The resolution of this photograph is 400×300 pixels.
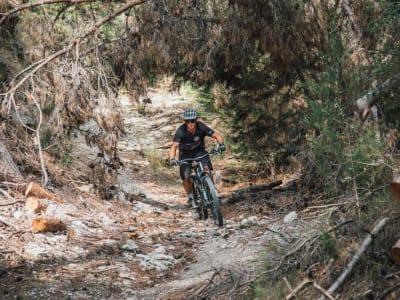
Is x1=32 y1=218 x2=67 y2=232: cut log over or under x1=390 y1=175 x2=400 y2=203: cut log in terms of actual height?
under

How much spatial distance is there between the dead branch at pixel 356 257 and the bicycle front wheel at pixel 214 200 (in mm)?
4721

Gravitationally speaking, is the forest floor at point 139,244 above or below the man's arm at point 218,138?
below

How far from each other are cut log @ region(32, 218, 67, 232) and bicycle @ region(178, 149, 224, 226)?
2.28 metres

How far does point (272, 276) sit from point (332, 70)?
2.05 m

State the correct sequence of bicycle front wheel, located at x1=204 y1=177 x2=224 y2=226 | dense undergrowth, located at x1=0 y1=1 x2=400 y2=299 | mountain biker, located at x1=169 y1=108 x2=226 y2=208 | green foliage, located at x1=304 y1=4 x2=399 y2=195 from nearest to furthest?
1. dense undergrowth, located at x1=0 y1=1 x2=400 y2=299
2. green foliage, located at x1=304 y1=4 x2=399 y2=195
3. bicycle front wheel, located at x1=204 y1=177 x2=224 y2=226
4. mountain biker, located at x1=169 y1=108 x2=226 y2=208

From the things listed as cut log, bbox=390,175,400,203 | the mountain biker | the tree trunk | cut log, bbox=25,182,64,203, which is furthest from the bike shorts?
cut log, bbox=390,175,400,203

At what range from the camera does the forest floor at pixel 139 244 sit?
5.97 m

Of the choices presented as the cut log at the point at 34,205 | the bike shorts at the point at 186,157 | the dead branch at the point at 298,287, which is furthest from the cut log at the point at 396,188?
the cut log at the point at 34,205

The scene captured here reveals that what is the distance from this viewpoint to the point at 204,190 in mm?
9164

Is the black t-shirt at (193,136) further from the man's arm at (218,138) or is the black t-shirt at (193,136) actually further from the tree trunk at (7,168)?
the tree trunk at (7,168)

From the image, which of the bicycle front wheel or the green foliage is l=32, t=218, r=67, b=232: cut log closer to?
the bicycle front wheel

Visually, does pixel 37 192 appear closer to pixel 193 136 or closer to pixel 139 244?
pixel 139 244

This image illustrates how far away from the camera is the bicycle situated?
8.85m

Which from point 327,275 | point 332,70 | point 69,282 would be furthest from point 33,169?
point 327,275
